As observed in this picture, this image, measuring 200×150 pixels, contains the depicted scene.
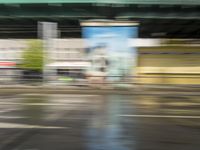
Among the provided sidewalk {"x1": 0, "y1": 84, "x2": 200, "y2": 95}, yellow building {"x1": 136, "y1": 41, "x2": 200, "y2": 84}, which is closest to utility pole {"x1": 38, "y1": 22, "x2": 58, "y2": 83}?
sidewalk {"x1": 0, "y1": 84, "x2": 200, "y2": 95}

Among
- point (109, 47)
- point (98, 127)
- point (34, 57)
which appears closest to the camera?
point (98, 127)

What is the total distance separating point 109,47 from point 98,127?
14785 millimetres

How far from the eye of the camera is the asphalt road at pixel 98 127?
27.5 feet

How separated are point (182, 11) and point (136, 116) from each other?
14.4 meters

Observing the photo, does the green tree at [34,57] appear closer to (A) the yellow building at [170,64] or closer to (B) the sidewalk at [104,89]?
(B) the sidewalk at [104,89]

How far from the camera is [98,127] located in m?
10.4

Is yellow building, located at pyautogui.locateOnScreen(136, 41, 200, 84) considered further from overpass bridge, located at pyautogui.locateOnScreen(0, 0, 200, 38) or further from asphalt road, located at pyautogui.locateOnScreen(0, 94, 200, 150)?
asphalt road, located at pyautogui.locateOnScreen(0, 94, 200, 150)

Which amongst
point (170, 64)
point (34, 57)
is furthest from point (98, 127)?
point (170, 64)

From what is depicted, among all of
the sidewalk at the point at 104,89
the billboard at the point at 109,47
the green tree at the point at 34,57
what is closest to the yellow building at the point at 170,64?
the billboard at the point at 109,47

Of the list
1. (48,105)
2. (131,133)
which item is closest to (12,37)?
(48,105)

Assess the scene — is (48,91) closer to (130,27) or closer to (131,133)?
(130,27)

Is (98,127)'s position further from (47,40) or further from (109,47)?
(47,40)

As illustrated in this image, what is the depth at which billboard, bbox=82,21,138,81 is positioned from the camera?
2489cm

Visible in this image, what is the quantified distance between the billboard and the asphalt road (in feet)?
32.2
